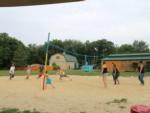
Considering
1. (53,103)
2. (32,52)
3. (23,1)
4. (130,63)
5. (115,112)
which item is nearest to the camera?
(23,1)

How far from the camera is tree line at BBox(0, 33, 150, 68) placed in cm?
10531

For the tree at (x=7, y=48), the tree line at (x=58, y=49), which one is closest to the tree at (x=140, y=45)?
the tree line at (x=58, y=49)

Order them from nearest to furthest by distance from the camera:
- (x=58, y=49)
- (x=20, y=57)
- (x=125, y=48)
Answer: (x=20, y=57) < (x=58, y=49) < (x=125, y=48)

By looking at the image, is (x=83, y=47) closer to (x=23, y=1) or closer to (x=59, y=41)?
(x=59, y=41)

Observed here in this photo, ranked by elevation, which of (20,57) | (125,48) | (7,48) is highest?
(125,48)

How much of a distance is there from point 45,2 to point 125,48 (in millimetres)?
126591

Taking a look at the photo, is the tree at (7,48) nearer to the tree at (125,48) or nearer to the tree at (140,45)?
the tree at (125,48)

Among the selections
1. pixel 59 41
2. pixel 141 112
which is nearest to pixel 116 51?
pixel 59 41

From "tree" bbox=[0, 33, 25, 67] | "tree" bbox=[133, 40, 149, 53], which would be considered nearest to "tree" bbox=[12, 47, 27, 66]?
"tree" bbox=[0, 33, 25, 67]

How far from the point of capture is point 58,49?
414 feet

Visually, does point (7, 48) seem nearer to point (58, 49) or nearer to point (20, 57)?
point (20, 57)

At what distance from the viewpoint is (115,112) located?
13.0 m

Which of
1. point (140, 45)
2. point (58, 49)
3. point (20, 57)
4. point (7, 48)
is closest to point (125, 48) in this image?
point (140, 45)

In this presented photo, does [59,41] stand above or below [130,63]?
above
